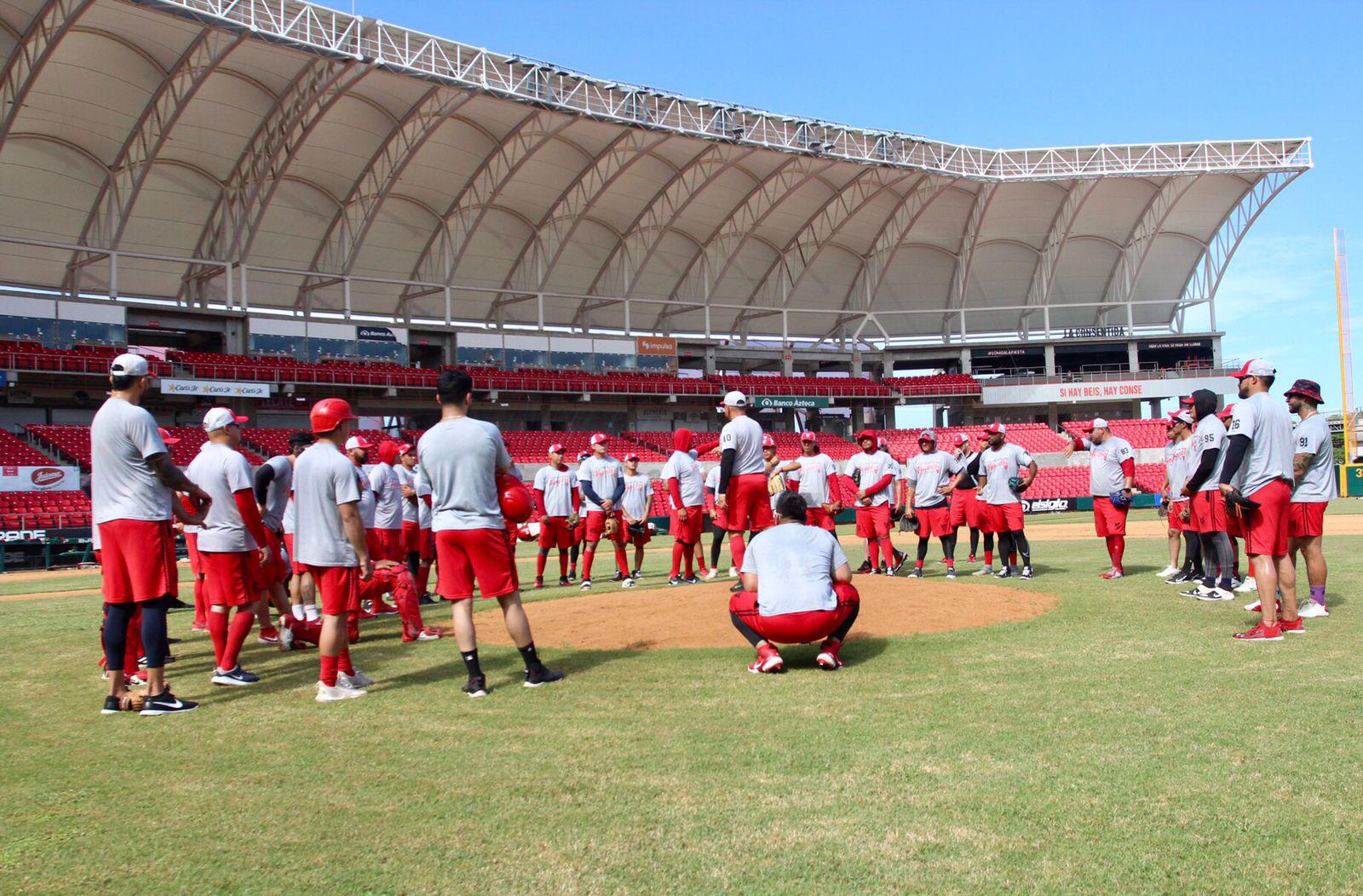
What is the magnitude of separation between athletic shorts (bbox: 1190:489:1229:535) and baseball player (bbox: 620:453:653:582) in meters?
7.51

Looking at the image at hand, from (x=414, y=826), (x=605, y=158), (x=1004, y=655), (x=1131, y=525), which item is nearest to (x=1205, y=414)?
(x=1004, y=655)

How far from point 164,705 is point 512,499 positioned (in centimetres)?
268

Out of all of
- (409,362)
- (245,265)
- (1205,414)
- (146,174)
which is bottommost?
(1205,414)

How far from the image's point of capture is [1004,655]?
6891 mm

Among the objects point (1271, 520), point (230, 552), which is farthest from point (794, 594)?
point (230, 552)

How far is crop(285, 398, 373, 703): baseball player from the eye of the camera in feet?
21.2

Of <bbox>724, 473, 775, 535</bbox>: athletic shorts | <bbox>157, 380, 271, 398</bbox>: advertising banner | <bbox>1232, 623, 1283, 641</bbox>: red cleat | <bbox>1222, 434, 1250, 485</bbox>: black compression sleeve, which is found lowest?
<bbox>1232, 623, 1283, 641</bbox>: red cleat

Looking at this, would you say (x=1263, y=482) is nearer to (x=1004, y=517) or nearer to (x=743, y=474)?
(x=743, y=474)

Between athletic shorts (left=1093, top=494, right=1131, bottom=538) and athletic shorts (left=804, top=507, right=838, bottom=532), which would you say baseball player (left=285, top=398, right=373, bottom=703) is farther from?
athletic shorts (left=1093, top=494, right=1131, bottom=538)

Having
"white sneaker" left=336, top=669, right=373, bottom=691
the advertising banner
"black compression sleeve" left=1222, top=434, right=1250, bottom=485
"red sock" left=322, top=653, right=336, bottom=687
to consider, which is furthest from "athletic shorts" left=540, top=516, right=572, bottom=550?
the advertising banner

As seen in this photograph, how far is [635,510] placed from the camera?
48.9ft

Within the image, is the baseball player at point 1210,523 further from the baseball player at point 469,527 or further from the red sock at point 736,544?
the baseball player at point 469,527

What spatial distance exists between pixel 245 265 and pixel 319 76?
9529 mm

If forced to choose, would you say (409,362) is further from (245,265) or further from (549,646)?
(549,646)
